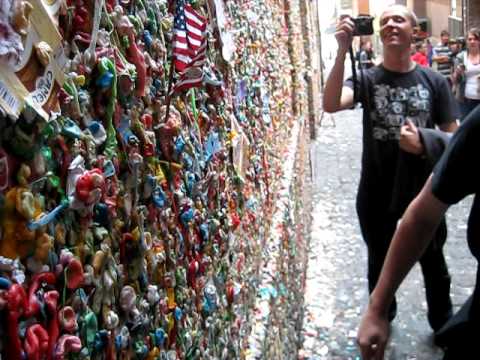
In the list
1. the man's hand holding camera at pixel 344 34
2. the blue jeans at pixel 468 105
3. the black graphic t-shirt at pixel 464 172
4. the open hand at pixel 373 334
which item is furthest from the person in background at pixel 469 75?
the black graphic t-shirt at pixel 464 172

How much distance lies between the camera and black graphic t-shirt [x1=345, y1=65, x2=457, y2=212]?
10.4 feet

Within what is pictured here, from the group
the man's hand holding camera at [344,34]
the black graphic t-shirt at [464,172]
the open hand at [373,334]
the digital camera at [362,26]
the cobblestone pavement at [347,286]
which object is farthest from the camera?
the cobblestone pavement at [347,286]

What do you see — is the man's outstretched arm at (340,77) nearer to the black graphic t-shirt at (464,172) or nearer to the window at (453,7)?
the black graphic t-shirt at (464,172)

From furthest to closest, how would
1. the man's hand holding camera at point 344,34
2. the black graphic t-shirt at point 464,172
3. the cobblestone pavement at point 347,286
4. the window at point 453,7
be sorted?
the window at point 453,7
the cobblestone pavement at point 347,286
the man's hand holding camera at point 344,34
the black graphic t-shirt at point 464,172

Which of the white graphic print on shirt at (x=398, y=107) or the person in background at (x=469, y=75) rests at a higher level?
the white graphic print on shirt at (x=398, y=107)

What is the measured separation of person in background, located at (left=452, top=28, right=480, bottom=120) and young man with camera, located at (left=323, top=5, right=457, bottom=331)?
15.3ft

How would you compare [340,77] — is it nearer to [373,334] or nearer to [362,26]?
[362,26]

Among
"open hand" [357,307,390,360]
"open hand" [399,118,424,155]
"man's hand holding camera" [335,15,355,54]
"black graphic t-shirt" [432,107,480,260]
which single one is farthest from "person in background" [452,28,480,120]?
"black graphic t-shirt" [432,107,480,260]

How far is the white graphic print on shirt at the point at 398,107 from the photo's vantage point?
125 inches

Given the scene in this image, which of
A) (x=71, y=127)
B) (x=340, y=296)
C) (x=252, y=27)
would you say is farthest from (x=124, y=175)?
(x=340, y=296)

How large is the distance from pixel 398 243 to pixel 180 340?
2.59 feet

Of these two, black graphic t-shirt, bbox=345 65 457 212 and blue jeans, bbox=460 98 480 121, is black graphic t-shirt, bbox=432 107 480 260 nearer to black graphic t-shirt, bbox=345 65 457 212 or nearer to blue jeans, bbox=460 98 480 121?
black graphic t-shirt, bbox=345 65 457 212

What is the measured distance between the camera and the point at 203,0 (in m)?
1.55

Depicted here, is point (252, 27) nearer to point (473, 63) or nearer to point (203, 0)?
point (203, 0)
